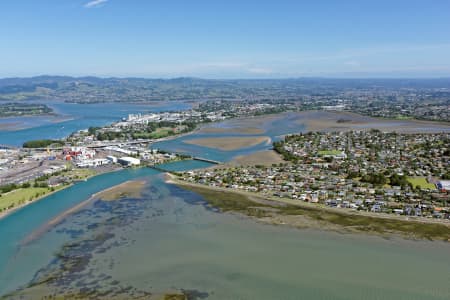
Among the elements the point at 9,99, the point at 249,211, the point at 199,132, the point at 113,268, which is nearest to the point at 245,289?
the point at 113,268

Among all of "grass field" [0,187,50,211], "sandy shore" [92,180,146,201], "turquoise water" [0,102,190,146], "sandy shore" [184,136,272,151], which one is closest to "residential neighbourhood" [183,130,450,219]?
"sandy shore" [92,180,146,201]

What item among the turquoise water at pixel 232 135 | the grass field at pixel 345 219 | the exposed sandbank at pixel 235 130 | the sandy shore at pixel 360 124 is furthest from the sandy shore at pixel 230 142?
the grass field at pixel 345 219

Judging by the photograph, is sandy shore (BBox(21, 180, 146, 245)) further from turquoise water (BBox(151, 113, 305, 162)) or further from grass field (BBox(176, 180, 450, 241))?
turquoise water (BBox(151, 113, 305, 162))

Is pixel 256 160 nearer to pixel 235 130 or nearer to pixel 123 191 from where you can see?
pixel 123 191

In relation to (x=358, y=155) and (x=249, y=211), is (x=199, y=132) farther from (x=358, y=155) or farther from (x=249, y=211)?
(x=249, y=211)

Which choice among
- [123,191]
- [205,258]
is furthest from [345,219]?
[123,191]

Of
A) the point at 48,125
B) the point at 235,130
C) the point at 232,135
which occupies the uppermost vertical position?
the point at 235,130
